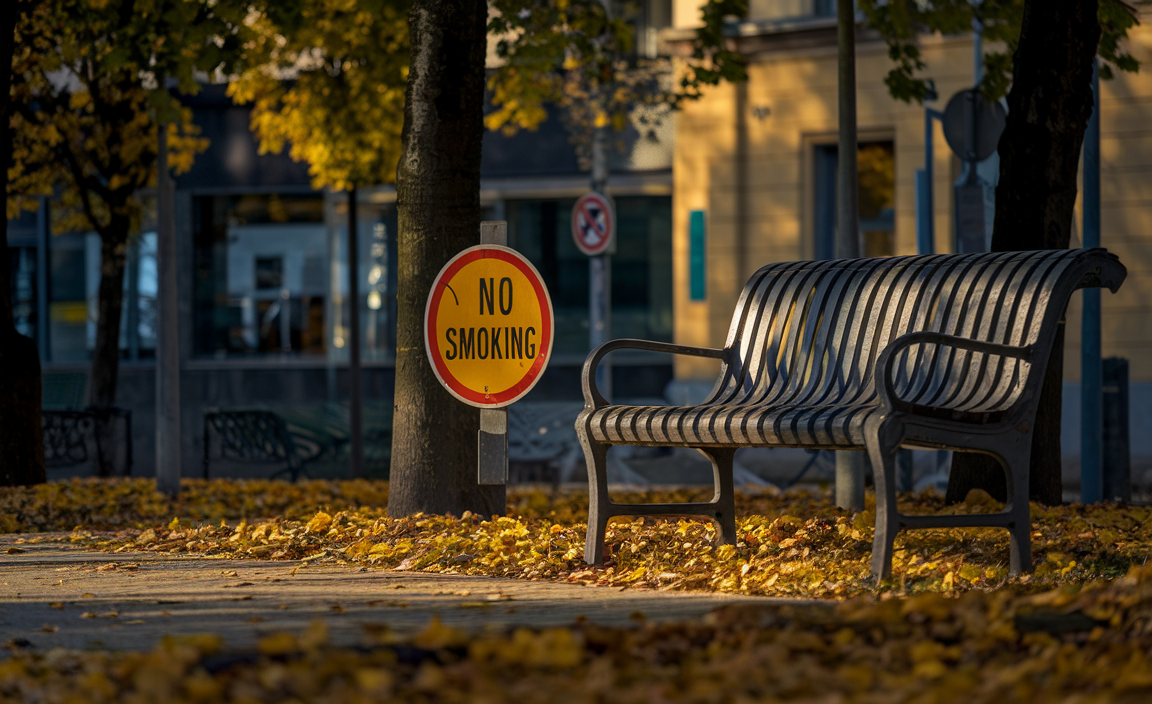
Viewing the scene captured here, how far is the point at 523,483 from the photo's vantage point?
16.2 m

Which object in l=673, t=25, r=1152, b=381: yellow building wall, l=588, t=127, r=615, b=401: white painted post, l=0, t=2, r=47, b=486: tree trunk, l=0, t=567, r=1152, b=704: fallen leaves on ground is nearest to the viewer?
l=0, t=567, r=1152, b=704: fallen leaves on ground

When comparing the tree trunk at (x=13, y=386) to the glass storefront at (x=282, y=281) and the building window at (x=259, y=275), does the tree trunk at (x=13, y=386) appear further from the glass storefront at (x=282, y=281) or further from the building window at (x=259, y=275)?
the building window at (x=259, y=275)

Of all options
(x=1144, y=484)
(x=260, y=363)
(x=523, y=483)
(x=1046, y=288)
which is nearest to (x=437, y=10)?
(x=1046, y=288)

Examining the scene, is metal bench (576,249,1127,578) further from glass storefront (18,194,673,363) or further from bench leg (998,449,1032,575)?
glass storefront (18,194,673,363)

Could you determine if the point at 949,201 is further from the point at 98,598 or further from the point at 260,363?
the point at 98,598

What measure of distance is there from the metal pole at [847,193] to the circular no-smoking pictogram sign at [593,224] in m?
6.20

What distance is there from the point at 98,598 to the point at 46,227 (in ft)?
63.4

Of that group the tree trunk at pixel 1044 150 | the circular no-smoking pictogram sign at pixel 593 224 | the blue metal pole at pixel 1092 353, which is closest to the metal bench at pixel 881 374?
the tree trunk at pixel 1044 150

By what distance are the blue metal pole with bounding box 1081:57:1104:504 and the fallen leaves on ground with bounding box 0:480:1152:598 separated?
2818 mm

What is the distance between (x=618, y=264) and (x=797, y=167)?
3.81m

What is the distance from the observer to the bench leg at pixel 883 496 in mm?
4926

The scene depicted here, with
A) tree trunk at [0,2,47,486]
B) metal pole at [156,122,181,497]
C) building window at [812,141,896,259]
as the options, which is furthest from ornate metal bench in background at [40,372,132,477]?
building window at [812,141,896,259]

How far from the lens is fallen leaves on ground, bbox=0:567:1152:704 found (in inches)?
128

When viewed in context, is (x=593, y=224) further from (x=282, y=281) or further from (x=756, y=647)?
(x=756, y=647)
